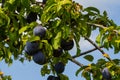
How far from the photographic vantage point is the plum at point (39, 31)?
15.5 ft

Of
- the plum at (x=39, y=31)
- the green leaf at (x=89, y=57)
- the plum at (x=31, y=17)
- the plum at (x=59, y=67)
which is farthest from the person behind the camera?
the green leaf at (x=89, y=57)

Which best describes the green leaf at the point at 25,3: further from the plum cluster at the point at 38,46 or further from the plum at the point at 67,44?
the plum at the point at 67,44

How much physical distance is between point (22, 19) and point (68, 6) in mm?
865

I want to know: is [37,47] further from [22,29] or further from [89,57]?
[89,57]

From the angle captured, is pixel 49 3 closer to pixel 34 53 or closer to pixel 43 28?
pixel 43 28

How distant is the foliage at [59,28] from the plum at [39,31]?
5 cm

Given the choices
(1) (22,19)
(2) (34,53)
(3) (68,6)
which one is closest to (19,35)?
(1) (22,19)

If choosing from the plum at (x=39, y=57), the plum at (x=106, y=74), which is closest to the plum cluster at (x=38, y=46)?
the plum at (x=39, y=57)

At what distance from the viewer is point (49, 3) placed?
4660 mm

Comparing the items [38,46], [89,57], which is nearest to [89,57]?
[89,57]

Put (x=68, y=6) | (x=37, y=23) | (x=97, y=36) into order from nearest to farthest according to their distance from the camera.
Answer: (x=68, y=6)
(x=37, y=23)
(x=97, y=36)

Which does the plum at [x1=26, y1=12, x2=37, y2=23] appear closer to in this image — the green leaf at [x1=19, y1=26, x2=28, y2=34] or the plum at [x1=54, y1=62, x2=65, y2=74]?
the green leaf at [x1=19, y1=26, x2=28, y2=34]

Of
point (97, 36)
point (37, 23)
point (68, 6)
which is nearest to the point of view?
point (68, 6)

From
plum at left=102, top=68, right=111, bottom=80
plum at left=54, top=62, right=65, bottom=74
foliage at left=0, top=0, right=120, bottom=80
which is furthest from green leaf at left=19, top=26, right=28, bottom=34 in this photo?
plum at left=102, top=68, right=111, bottom=80
